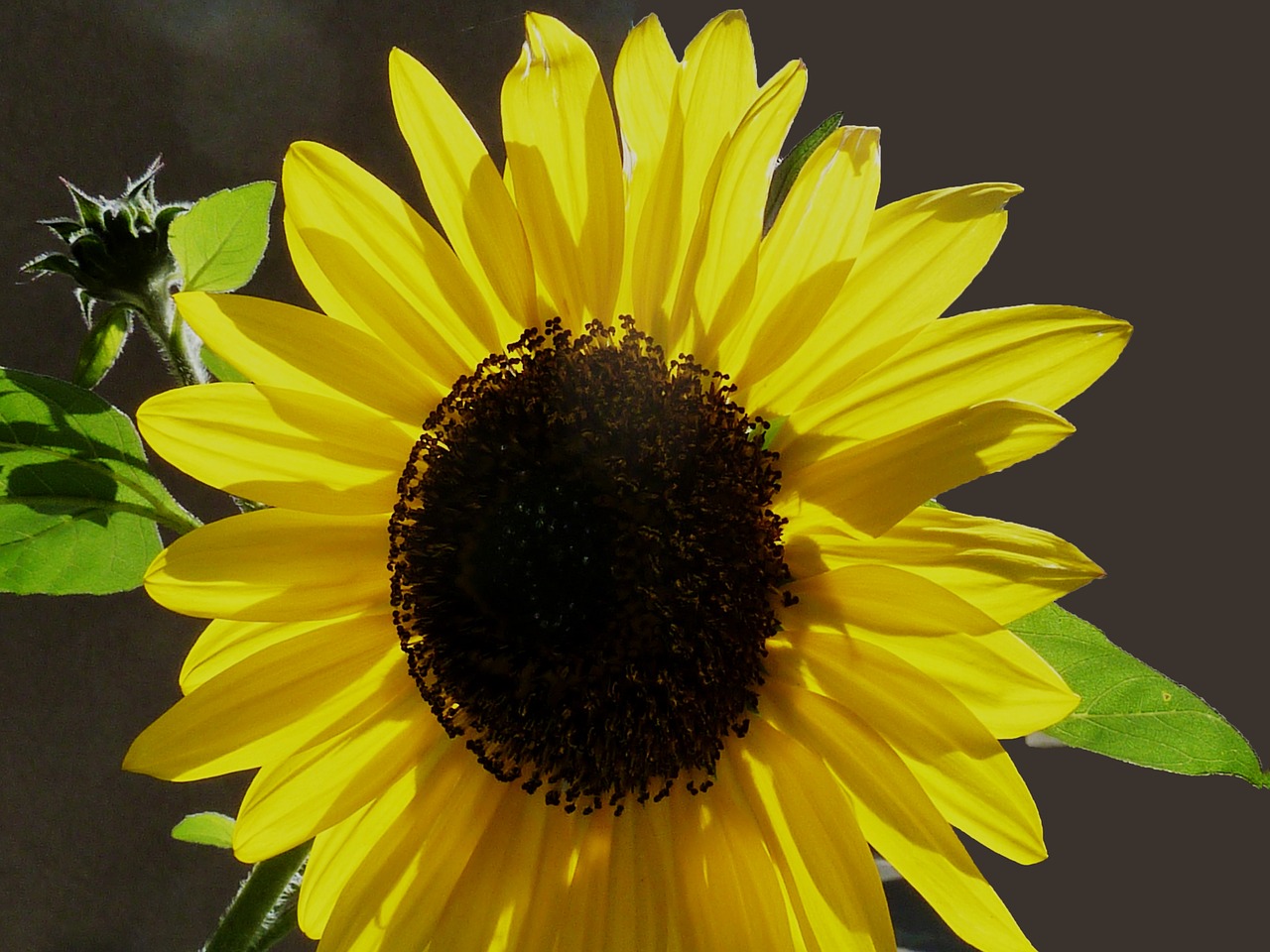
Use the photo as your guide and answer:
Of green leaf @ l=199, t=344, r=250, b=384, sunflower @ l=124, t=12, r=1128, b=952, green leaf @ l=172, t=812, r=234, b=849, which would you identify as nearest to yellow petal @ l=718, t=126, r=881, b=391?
sunflower @ l=124, t=12, r=1128, b=952

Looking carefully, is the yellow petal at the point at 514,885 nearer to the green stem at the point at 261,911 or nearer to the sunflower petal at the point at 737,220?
the green stem at the point at 261,911

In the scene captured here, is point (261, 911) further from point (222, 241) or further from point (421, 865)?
point (222, 241)

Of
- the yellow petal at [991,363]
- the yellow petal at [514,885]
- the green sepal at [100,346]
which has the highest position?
the green sepal at [100,346]

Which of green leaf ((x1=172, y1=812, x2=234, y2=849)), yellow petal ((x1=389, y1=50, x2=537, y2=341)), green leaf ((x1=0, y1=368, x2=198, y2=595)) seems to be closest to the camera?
yellow petal ((x1=389, y1=50, x2=537, y2=341))

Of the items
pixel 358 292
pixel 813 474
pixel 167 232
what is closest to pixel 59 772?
pixel 167 232

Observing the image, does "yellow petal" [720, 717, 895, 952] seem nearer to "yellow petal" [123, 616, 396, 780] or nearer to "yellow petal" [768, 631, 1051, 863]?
"yellow petal" [768, 631, 1051, 863]

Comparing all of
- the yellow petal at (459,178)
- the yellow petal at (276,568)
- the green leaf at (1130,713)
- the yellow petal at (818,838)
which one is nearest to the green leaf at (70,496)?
the yellow petal at (276,568)

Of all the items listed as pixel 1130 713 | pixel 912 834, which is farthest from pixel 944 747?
pixel 1130 713
